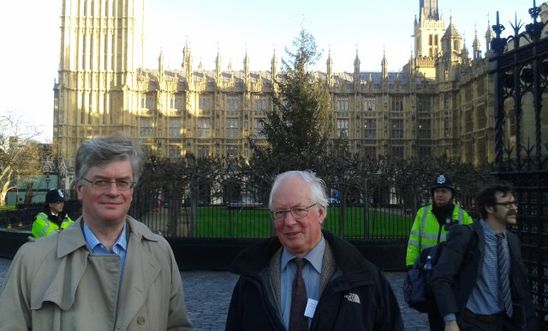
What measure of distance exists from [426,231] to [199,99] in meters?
52.7

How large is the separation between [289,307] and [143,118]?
181 feet

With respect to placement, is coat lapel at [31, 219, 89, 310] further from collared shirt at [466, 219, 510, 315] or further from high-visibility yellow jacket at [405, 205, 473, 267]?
high-visibility yellow jacket at [405, 205, 473, 267]

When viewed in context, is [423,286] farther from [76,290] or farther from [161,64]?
[161,64]

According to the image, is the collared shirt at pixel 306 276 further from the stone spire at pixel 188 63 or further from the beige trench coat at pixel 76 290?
the stone spire at pixel 188 63

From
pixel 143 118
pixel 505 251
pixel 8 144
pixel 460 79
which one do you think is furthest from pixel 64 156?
pixel 505 251

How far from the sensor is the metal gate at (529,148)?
13.9 ft

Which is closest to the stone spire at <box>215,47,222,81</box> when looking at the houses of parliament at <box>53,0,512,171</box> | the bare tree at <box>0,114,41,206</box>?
the houses of parliament at <box>53,0,512,171</box>

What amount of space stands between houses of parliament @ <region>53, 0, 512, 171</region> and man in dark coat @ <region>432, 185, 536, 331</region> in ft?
165

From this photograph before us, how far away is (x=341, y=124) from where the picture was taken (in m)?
57.9

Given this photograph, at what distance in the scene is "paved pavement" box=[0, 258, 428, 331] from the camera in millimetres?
7562

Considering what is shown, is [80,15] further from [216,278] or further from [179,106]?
[216,278]

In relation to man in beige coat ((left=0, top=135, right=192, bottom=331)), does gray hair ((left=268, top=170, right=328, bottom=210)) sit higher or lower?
higher

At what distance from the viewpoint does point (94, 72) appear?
5475 centimetres

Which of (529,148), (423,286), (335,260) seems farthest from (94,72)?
(335,260)
